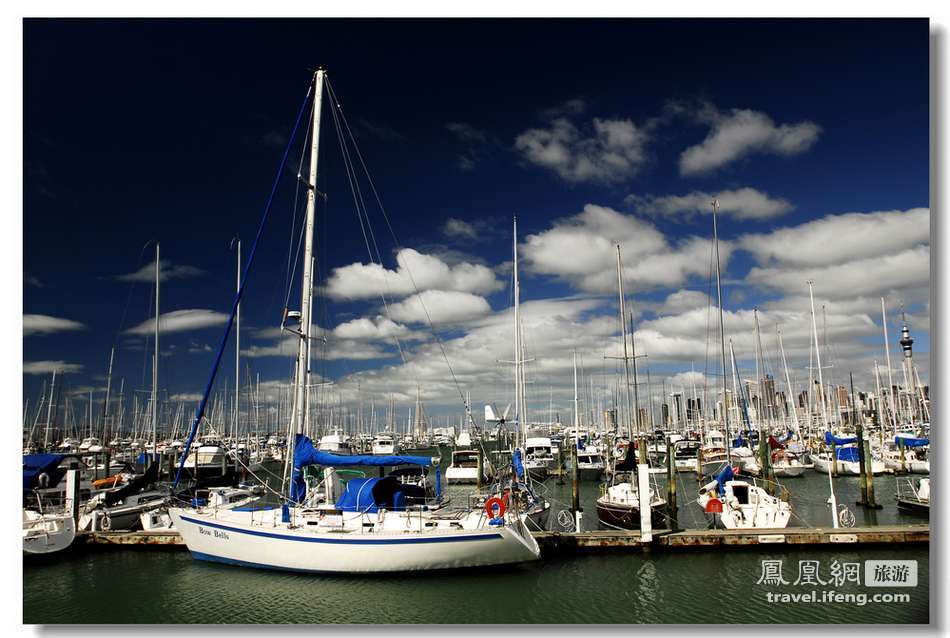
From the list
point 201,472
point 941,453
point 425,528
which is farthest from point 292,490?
point 201,472

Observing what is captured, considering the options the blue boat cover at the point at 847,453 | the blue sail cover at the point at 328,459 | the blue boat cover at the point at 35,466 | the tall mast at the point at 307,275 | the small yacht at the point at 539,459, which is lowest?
the small yacht at the point at 539,459

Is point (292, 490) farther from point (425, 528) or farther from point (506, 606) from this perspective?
point (506, 606)

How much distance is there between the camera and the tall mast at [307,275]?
13.8 metres

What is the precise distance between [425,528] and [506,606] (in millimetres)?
2562

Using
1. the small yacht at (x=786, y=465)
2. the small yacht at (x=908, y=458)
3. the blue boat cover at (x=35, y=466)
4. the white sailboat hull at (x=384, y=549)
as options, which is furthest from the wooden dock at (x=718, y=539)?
the small yacht at (x=908, y=458)

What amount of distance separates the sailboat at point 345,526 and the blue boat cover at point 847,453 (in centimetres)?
3086

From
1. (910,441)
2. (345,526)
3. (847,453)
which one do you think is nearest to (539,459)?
(847,453)

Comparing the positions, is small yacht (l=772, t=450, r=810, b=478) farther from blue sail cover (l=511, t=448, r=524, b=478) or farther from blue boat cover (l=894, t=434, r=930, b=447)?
blue sail cover (l=511, t=448, r=524, b=478)

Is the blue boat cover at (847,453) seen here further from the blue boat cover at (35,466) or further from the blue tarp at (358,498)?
the blue boat cover at (35,466)

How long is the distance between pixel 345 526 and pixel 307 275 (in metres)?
6.22

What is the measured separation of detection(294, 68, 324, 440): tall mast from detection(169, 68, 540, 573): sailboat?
2cm

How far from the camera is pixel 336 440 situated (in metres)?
57.0

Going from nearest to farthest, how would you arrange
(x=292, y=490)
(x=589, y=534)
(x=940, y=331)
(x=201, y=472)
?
(x=940, y=331) → (x=292, y=490) → (x=589, y=534) → (x=201, y=472)

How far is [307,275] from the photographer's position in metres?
14.3
